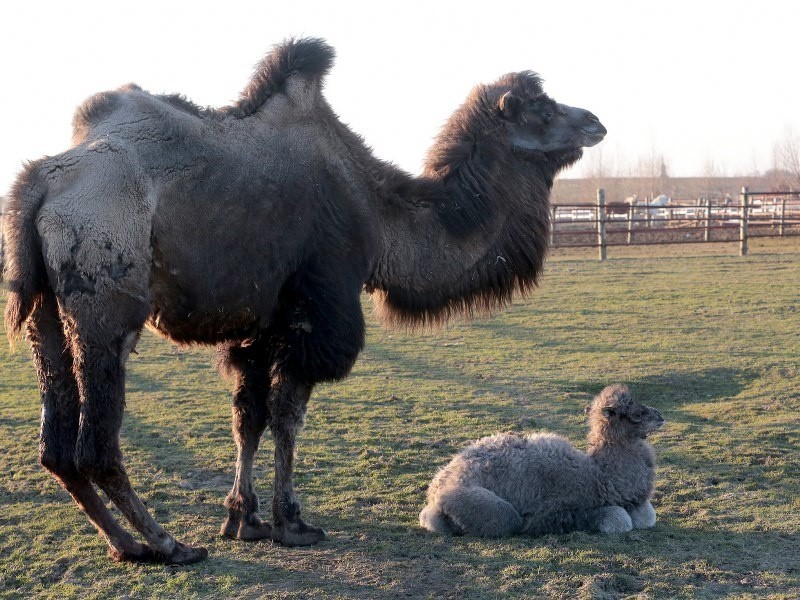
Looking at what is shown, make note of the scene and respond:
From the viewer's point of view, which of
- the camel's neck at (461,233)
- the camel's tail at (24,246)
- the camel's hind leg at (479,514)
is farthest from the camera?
the camel's neck at (461,233)

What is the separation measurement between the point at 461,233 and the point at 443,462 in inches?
66.7

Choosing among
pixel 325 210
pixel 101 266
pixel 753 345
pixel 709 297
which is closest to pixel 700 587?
pixel 325 210

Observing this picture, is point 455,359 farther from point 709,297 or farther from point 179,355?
point 709,297

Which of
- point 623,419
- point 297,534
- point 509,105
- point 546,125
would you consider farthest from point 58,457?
point 546,125

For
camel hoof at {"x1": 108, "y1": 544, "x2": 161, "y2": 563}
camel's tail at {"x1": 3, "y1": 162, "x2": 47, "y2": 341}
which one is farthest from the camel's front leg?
camel's tail at {"x1": 3, "y1": 162, "x2": 47, "y2": 341}

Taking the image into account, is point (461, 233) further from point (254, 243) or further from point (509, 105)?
point (254, 243)

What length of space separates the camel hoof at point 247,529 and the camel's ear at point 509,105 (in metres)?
2.99

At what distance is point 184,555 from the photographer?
4.83 metres

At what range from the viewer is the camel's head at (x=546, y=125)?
6273 millimetres

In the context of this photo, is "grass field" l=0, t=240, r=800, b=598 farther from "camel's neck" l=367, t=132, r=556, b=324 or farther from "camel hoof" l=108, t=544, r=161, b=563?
"camel's neck" l=367, t=132, r=556, b=324

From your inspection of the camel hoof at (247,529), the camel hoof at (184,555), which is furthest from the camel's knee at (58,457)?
the camel hoof at (247,529)

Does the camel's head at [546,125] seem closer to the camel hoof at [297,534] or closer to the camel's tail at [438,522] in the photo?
the camel's tail at [438,522]

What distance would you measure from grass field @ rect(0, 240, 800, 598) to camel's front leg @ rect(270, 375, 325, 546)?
19 cm

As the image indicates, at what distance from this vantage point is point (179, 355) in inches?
471
